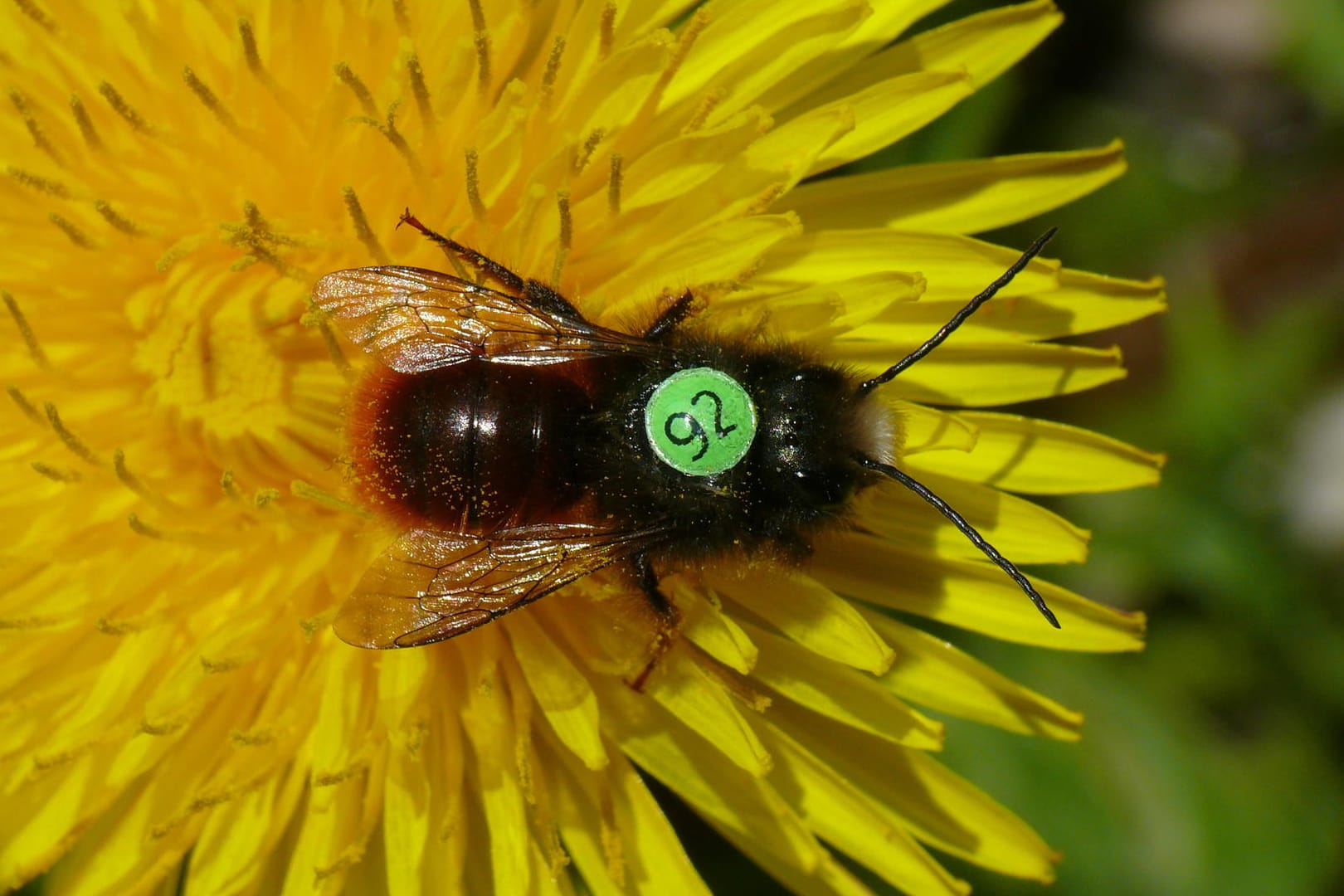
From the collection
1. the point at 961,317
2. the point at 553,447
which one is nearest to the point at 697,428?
the point at 553,447

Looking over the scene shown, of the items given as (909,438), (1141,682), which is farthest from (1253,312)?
(909,438)

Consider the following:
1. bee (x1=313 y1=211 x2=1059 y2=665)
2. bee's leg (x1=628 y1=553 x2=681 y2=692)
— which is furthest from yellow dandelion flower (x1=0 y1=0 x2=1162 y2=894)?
bee (x1=313 y1=211 x2=1059 y2=665)

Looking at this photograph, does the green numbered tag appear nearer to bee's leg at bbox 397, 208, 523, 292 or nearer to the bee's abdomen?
the bee's abdomen

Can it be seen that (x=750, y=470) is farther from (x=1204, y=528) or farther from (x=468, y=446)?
(x=1204, y=528)

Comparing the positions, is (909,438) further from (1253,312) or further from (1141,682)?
(1253,312)

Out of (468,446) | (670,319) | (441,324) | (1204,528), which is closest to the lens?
(468,446)

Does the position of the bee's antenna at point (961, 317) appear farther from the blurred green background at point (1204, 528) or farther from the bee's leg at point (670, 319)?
the blurred green background at point (1204, 528)

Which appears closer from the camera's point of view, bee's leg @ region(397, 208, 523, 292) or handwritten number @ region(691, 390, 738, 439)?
handwritten number @ region(691, 390, 738, 439)
